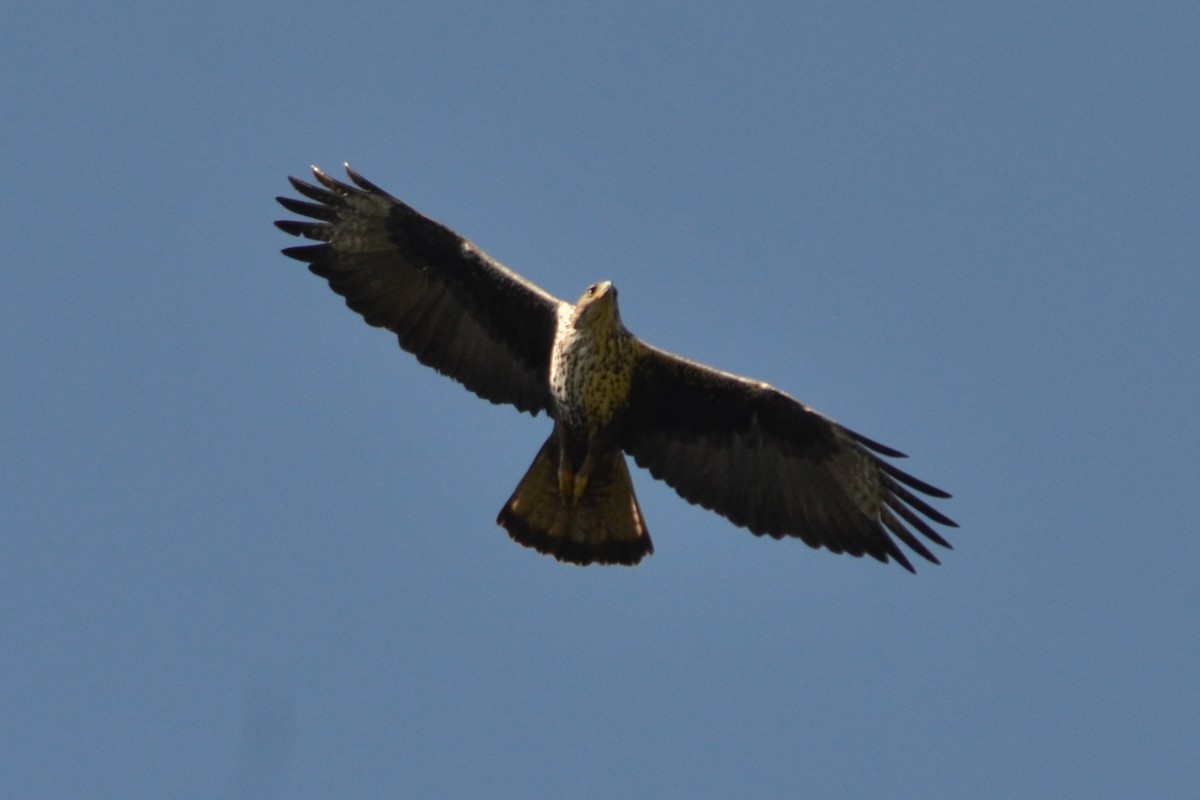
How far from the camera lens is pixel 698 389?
408 inches

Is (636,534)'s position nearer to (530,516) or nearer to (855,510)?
(530,516)

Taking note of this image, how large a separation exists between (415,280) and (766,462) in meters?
2.44

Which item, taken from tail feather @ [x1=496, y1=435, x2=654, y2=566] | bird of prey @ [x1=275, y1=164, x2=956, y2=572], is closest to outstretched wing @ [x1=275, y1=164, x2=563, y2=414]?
bird of prey @ [x1=275, y1=164, x2=956, y2=572]

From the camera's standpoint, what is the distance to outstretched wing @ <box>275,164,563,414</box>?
1057cm

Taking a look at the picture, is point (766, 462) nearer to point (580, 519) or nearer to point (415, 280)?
point (580, 519)

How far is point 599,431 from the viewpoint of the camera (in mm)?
10117

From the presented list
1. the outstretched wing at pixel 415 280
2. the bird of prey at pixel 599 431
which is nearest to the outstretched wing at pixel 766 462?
the bird of prey at pixel 599 431

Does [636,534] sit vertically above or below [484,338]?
below

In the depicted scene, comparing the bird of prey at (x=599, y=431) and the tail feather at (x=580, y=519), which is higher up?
the bird of prey at (x=599, y=431)

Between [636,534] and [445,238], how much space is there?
217cm

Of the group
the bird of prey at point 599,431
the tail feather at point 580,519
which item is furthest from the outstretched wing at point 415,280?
the tail feather at point 580,519

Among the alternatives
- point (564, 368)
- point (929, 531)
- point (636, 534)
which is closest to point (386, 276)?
point (564, 368)

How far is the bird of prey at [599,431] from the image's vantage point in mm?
10328

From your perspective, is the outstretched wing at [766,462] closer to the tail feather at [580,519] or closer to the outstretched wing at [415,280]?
the tail feather at [580,519]
